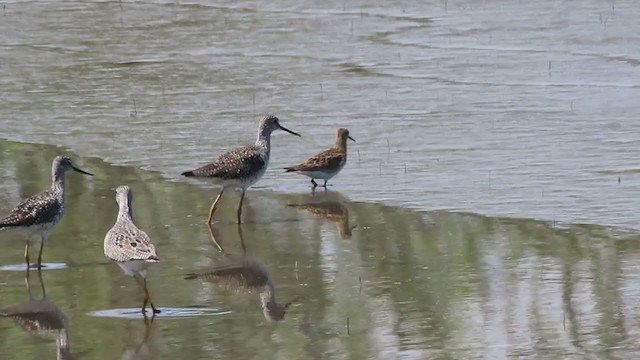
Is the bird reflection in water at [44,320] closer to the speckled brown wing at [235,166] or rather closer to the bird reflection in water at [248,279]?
the bird reflection in water at [248,279]

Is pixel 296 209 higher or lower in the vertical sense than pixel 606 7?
lower

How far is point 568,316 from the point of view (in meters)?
9.95

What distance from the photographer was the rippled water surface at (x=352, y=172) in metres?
10.0

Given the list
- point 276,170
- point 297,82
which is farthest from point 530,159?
point 297,82

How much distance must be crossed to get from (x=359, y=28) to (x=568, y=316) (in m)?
16.8

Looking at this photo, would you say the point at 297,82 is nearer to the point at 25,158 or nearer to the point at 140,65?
the point at 140,65

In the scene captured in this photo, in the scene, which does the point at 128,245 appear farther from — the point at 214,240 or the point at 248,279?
the point at 214,240

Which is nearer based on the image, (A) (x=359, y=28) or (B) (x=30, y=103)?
(B) (x=30, y=103)

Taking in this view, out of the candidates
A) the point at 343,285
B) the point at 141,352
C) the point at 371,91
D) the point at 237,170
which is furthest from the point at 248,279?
the point at 371,91

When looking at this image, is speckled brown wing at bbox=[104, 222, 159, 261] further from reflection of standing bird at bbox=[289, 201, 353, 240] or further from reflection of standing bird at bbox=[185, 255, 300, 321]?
reflection of standing bird at bbox=[289, 201, 353, 240]

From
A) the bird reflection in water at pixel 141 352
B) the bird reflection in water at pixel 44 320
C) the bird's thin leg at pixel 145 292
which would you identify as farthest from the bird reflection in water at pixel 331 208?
the bird reflection in water at pixel 141 352

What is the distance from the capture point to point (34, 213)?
477 inches

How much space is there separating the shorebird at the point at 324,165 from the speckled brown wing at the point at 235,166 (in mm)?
835

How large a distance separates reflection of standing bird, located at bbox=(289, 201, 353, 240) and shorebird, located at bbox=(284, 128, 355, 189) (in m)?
0.71
